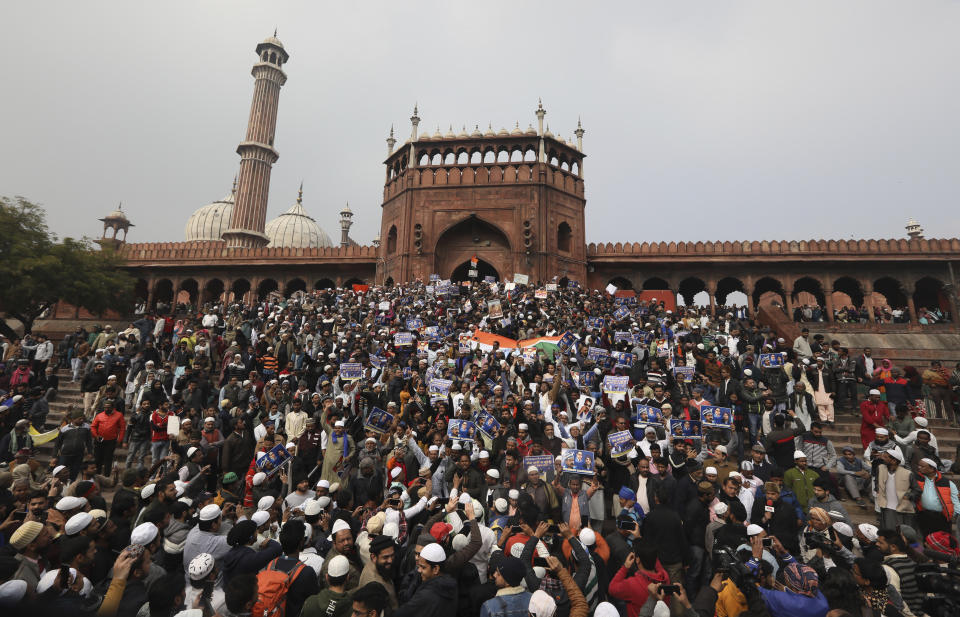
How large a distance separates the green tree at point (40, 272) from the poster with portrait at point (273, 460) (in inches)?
857

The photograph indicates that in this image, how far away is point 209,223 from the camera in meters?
45.2

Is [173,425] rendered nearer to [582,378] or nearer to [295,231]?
[582,378]

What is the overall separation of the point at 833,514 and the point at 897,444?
290 centimetres

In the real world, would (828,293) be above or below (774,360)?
above

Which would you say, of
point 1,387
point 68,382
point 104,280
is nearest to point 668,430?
point 1,387

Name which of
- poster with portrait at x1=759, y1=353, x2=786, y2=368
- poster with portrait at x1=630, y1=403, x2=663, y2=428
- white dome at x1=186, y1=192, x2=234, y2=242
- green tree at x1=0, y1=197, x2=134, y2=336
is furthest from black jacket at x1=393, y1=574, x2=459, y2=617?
white dome at x1=186, y1=192, x2=234, y2=242

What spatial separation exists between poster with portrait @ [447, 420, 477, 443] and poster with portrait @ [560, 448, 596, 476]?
1.76 m

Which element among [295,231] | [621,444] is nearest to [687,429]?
[621,444]

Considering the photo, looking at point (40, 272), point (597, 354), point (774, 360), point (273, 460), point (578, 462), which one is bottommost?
point (273, 460)

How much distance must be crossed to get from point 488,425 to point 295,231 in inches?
1734

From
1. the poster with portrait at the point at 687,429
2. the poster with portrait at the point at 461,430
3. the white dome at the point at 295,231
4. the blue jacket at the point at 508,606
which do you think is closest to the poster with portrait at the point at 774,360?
the poster with portrait at the point at 687,429

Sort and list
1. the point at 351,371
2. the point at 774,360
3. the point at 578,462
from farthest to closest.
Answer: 1. the point at 351,371
2. the point at 774,360
3. the point at 578,462

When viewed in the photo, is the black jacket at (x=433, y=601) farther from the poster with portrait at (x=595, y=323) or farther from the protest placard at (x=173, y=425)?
the poster with portrait at (x=595, y=323)

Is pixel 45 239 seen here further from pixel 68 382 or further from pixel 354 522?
pixel 354 522
